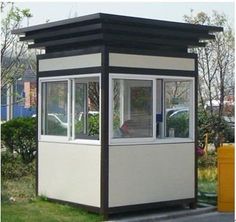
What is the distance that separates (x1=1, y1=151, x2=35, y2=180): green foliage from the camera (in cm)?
1301

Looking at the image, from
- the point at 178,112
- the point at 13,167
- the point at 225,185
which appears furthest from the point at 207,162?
the point at 178,112

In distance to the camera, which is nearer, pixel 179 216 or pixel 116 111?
pixel 116 111

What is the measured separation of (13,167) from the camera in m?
13.4

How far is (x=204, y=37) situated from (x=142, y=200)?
2.94 m

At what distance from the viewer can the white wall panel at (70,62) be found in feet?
29.3

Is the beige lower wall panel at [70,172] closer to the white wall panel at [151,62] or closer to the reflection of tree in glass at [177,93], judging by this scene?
the white wall panel at [151,62]

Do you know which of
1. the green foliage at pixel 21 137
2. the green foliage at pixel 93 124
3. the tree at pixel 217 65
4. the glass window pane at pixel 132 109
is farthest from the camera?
the tree at pixel 217 65

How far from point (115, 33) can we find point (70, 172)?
2.38 m

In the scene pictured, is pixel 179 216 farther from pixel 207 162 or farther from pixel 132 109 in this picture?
pixel 207 162

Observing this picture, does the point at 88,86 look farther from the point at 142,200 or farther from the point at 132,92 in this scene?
the point at 142,200

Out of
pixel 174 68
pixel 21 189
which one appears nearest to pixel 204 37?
pixel 174 68

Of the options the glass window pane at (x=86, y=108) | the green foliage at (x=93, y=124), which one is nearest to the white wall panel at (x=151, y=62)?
the glass window pane at (x=86, y=108)

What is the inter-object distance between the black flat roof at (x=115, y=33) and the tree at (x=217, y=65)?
806 cm

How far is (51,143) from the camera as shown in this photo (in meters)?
9.86
